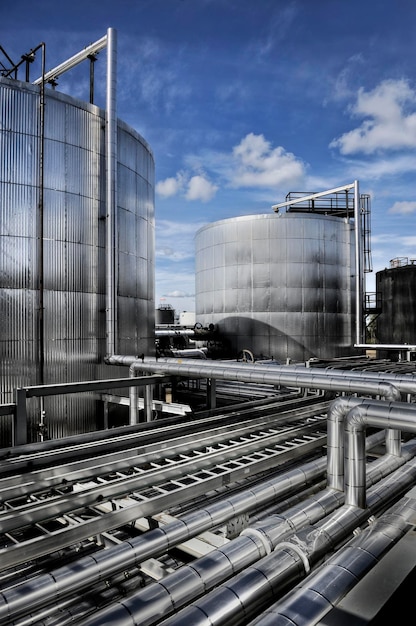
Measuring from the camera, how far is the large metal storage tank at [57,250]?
38.0 ft

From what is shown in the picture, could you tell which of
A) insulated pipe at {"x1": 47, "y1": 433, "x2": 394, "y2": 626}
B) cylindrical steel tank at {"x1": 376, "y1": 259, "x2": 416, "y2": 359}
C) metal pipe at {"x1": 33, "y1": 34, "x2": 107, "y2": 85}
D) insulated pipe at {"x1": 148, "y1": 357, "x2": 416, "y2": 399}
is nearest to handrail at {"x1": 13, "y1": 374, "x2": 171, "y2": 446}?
insulated pipe at {"x1": 148, "y1": 357, "x2": 416, "y2": 399}

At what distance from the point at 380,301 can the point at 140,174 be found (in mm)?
20373

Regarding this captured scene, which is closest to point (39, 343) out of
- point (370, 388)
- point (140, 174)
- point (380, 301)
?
point (140, 174)

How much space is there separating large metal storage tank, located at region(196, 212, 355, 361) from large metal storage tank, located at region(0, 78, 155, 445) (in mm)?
12030

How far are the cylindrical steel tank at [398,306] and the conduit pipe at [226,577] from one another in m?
23.4

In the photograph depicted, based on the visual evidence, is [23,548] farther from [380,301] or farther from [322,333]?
[380,301]

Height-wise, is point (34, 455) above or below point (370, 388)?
below

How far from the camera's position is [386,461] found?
623 centimetres

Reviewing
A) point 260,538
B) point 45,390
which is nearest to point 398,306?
point 45,390

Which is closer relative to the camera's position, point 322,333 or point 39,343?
point 39,343

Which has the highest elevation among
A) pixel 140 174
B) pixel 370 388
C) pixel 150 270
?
pixel 140 174

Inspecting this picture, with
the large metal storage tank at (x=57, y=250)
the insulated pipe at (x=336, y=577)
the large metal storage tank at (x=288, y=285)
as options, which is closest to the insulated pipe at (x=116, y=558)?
the insulated pipe at (x=336, y=577)

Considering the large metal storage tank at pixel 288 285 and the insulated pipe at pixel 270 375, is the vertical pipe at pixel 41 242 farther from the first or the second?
the large metal storage tank at pixel 288 285

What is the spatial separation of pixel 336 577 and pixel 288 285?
860 inches
